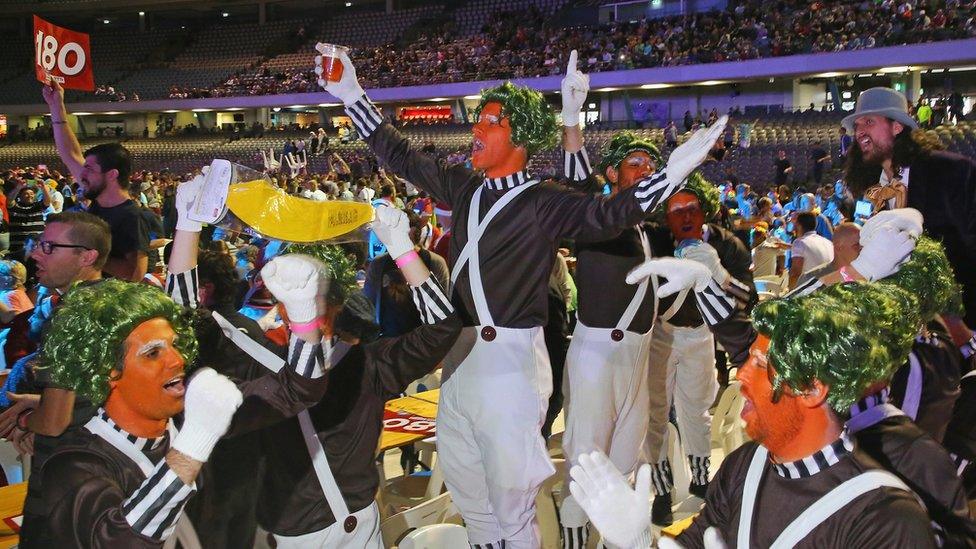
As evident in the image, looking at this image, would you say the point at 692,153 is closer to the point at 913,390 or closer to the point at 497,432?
the point at 913,390

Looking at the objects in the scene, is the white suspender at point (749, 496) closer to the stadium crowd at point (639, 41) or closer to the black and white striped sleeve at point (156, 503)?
the black and white striped sleeve at point (156, 503)

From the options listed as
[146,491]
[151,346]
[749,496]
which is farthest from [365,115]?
[749,496]

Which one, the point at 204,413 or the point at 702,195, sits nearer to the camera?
the point at 204,413

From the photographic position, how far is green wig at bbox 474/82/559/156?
3244 mm

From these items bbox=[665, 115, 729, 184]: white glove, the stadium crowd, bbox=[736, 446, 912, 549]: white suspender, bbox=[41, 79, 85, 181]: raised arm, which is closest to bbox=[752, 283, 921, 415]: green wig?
bbox=[736, 446, 912, 549]: white suspender

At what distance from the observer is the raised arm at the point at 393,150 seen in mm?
3373

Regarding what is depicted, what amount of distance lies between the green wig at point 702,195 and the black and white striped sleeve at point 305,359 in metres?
2.47

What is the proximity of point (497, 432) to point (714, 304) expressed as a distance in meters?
0.92

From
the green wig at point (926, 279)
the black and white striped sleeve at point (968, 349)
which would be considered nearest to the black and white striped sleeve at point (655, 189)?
the green wig at point (926, 279)

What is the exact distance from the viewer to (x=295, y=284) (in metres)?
2.07

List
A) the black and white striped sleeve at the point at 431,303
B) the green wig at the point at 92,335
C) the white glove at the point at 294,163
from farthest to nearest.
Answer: the white glove at the point at 294,163, the black and white striped sleeve at the point at 431,303, the green wig at the point at 92,335

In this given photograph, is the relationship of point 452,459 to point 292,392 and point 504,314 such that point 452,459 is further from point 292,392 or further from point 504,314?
point 292,392

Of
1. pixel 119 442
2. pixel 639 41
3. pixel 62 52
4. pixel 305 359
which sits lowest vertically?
pixel 119 442

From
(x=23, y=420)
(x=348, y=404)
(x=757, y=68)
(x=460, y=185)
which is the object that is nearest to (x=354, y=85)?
(x=460, y=185)
